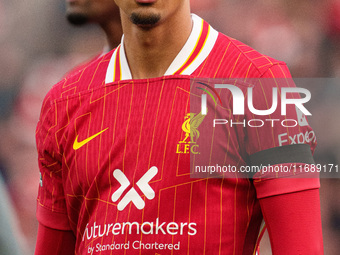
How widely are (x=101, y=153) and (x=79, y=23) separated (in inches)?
59.4

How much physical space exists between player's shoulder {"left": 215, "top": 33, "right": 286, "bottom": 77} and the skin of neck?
0.11 metres

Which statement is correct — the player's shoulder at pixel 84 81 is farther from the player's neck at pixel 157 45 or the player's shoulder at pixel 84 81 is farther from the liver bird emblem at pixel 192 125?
the liver bird emblem at pixel 192 125

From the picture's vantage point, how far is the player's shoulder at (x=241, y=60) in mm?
1932

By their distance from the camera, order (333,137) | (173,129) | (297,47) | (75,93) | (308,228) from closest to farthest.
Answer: (308,228) → (173,129) → (75,93) → (333,137) → (297,47)

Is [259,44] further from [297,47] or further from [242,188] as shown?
[242,188]

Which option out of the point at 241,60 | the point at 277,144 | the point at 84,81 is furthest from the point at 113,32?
the point at 277,144

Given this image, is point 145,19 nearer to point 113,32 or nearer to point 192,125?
point 192,125

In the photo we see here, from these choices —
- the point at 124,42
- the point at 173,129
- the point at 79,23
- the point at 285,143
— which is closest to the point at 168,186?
the point at 173,129

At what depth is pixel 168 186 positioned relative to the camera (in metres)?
1.90

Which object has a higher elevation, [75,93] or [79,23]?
[79,23]

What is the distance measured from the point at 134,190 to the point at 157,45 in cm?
39

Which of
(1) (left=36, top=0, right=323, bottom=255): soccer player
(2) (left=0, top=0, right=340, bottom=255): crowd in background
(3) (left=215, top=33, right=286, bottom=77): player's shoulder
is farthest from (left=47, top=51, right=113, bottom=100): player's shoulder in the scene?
(2) (left=0, top=0, right=340, bottom=255): crowd in background

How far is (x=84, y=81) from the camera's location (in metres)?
2.15

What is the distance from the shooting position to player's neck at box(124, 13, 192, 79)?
2.01 m
